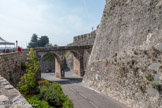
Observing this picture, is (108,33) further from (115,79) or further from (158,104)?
(158,104)

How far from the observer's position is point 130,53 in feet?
44.2

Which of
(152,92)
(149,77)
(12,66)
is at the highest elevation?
(12,66)

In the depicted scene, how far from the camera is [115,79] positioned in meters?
15.4

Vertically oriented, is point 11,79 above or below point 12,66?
below

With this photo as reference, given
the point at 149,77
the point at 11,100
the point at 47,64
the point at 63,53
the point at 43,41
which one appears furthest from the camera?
the point at 43,41

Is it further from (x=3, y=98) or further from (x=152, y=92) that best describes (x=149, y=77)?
(x=3, y=98)

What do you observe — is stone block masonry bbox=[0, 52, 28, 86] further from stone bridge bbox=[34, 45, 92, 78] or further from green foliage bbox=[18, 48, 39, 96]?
stone bridge bbox=[34, 45, 92, 78]

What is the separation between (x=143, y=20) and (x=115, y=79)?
6.42 metres

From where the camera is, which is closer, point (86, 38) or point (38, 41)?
point (86, 38)

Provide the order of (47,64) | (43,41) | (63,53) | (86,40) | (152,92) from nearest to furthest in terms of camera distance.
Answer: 1. (152,92)
2. (63,53)
3. (86,40)
4. (47,64)
5. (43,41)

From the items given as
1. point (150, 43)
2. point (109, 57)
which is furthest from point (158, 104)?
point (109, 57)

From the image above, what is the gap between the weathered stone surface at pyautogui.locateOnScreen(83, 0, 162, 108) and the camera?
1109 cm

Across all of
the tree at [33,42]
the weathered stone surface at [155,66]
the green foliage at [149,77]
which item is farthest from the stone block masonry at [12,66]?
the tree at [33,42]

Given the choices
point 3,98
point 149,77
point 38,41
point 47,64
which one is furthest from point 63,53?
point 38,41
